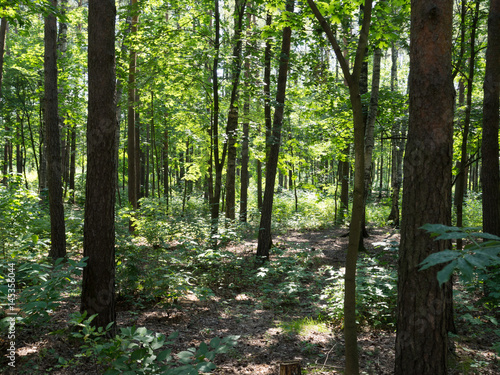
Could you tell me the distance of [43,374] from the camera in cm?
364

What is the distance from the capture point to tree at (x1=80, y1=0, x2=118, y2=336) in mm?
4281

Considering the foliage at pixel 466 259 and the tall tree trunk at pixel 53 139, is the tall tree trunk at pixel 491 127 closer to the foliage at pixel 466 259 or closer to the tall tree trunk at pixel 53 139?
the foliage at pixel 466 259

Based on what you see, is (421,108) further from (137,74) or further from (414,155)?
(137,74)

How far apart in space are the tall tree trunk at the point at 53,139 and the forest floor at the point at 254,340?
260 cm

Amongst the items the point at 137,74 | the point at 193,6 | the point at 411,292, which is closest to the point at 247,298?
the point at 411,292

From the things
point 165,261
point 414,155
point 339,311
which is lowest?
point 339,311

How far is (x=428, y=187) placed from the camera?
2.96m

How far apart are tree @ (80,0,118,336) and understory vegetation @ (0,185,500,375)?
1.12ft

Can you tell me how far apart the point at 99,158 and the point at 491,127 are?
7.07 m

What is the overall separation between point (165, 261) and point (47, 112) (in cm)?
482

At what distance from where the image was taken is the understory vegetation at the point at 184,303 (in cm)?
297

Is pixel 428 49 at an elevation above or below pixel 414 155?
above

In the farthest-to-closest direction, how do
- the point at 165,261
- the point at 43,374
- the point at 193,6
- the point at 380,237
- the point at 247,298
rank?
1. the point at 380,237
2. the point at 193,6
3. the point at 247,298
4. the point at 165,261
5. the point at 43,374

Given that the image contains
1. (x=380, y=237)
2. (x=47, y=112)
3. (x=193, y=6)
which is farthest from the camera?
(x=380, y=237)
